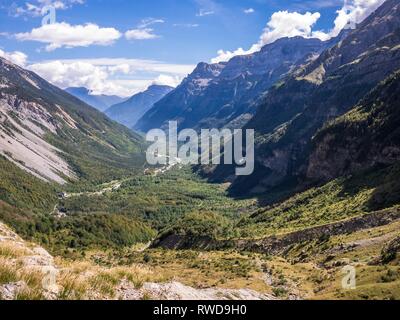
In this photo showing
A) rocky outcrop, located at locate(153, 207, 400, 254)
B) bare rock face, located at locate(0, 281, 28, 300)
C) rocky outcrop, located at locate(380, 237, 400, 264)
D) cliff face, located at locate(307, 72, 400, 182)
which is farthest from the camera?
cliff face, located at locate(307, 72, 400, 182)

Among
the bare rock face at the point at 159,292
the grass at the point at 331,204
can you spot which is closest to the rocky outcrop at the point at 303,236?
the grass at the point at 331,204

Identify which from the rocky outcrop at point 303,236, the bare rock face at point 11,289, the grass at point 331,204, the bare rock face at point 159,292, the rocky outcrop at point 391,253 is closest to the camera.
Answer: the bare rock face at point 11,289

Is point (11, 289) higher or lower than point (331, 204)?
higher

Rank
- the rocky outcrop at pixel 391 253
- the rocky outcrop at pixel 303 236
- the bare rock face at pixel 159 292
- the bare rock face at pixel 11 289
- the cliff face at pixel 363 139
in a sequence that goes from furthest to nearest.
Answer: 1. the cliff face at pixel 363 139
2. the rocky outcrop at pixel 303 236
3. the rocky outcrop at pixel 391 253
4. the bare rock face at pixel 159 292
5. the bare rock face at pixel 11 289

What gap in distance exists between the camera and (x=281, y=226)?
12506 cm

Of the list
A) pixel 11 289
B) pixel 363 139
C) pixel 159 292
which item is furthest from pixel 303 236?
pixel 11 289

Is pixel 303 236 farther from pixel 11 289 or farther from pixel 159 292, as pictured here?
pixel 11 289

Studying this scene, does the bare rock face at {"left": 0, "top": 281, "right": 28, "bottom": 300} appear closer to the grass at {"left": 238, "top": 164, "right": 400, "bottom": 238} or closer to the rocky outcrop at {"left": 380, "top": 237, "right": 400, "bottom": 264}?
the rocky outcrop at {"left": 380, "top": 237, "right": 400, "bottom": 264}

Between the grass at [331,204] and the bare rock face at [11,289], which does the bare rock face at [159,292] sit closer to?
the bare rock face at [11,289]

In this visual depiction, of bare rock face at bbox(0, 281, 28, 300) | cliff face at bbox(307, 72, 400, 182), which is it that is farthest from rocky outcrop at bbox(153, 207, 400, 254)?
bare rock face at bbox(0, 281, 28, 300)
